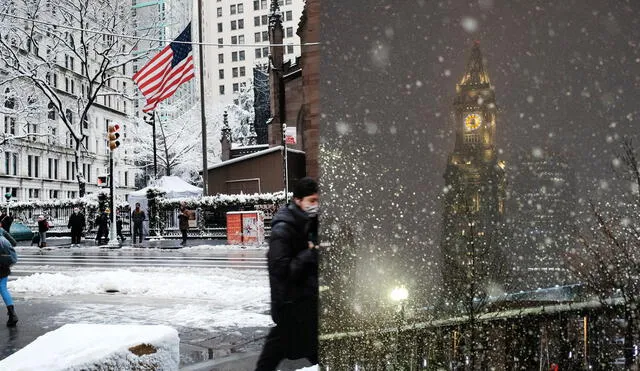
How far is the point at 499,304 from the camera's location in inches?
49.2

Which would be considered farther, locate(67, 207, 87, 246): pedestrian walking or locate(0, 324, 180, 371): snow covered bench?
locate(67, 207, 87, 246): pedestrian walking

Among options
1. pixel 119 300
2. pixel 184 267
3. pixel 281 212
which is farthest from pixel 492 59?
pixel 184 267

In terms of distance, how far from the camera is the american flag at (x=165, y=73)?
18.7 m

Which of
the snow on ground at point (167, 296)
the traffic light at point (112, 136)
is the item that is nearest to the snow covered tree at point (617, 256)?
the snow on ground at point (167, 296)

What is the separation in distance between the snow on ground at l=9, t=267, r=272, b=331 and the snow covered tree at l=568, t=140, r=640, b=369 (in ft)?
20.9

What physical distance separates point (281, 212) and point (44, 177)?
2116 inches

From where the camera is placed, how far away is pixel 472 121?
1.26 meters

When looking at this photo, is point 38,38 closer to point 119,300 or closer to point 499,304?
point 119,300

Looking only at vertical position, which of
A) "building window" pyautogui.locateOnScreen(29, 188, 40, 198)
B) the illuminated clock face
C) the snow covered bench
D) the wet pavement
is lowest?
the wet pavement

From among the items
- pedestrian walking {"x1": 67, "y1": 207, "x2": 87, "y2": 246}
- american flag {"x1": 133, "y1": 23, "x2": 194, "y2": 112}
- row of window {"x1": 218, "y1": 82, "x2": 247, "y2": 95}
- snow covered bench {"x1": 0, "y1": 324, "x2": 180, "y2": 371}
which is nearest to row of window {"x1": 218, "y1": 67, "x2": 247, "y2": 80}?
row of window {"x1": 218, "y1": 82, "x2": 247, "y2": 95}

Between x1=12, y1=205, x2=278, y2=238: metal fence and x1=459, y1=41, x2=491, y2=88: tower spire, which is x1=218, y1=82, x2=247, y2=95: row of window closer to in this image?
x1=12, y1=205, x2=278, y2=238: metal fence

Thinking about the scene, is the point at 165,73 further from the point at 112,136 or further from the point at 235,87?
the point at 235,87

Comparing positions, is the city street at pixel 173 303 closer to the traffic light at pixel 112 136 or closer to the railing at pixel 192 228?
the traffic light at pixel 112 136

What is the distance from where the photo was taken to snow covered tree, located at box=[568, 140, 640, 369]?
46.6 inches
